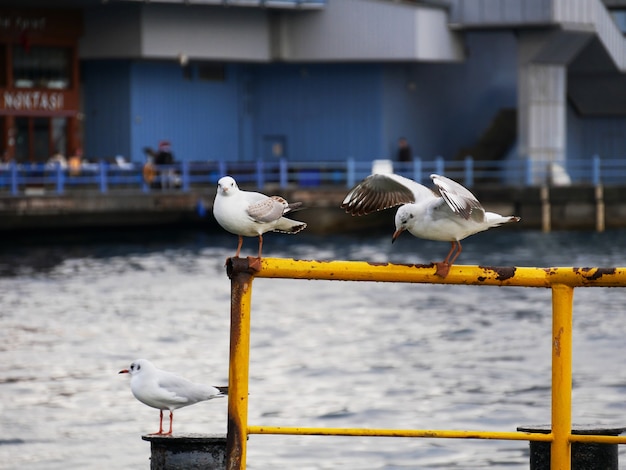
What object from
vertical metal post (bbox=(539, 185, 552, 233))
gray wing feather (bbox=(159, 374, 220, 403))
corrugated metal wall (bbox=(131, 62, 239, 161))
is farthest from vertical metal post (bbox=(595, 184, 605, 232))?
gray wing feather (bbox=(159, 374, 220, 403))

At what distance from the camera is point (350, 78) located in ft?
166

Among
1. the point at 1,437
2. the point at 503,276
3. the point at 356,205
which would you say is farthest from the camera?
the point at 1,437

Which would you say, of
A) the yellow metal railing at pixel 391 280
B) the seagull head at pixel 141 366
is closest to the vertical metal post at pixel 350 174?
the seagull head at pixel 141 366

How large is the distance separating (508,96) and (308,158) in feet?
25.9

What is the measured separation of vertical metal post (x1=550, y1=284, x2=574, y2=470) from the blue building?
40.4 meters

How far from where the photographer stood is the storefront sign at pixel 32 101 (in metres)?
46.2

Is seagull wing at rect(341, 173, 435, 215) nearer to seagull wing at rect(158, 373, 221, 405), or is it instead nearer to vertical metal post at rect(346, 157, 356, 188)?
seagull wing at rect(158, 373, 221, 405)

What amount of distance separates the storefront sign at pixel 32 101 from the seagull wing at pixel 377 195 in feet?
131

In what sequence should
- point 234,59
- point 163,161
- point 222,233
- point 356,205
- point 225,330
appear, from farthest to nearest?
point 234,59, point 222,233, point 163,161, point 225,330, point 356,205

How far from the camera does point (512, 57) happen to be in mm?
53281

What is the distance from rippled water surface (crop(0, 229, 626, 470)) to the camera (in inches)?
598

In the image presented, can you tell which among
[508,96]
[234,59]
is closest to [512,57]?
[508,96]

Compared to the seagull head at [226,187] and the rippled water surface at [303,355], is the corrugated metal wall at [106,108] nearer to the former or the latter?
the rippled water surface at [303,355]

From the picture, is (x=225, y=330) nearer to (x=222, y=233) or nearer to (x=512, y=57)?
(x=222, y=233)
